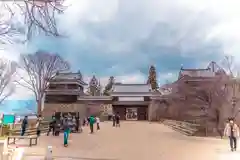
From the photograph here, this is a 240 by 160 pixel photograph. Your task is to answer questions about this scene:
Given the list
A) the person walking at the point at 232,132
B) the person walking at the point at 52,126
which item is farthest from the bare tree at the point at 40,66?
the person walking at the point at 232,132

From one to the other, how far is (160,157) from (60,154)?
1103 mm

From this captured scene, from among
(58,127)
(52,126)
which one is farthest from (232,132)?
(52,126)

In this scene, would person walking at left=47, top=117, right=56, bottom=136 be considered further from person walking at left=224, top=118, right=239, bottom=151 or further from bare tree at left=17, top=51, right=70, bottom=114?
person walking at left=224, top=118, right=239, bottom=151

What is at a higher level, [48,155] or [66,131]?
[66,131]

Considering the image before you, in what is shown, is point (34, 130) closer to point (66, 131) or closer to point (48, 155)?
point (66, 131)

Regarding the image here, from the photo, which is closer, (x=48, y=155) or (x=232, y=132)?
(x=48, y=155)

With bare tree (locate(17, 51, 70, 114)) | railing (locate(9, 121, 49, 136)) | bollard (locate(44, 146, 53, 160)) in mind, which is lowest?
bollard (locate(44, 146, 53, 160))

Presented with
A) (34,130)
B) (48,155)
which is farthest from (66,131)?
(34,130)

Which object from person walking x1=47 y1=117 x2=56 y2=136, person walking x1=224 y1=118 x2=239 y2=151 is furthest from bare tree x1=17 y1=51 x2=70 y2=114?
person walking x1=224 y1=118 x2=239 y2=151

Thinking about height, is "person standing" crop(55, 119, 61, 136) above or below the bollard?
above

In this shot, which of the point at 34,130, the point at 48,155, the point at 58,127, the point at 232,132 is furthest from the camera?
the point at 34,130

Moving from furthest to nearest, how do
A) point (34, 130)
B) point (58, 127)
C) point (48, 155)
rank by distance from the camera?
point (34, 130) < point (58, 127) < point (48, 155)

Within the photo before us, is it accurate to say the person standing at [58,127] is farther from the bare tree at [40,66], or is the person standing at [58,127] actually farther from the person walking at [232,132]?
the person walking at [232,132]

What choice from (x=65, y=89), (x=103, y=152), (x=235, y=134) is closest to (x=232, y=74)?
(x=235, y=134)
